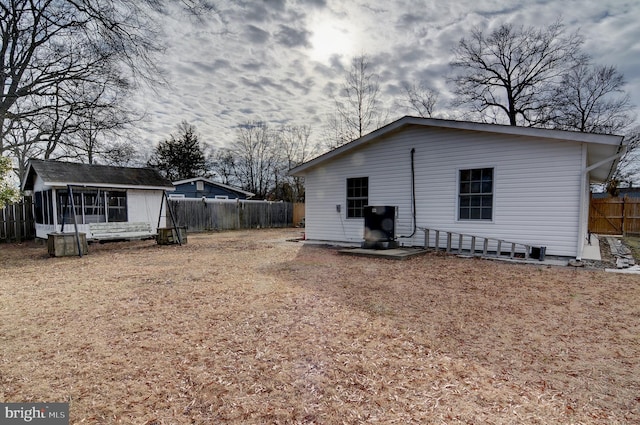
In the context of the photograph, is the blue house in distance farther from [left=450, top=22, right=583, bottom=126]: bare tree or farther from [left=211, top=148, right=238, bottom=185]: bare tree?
[left=450, top=22, right=583, bottom=126]: bare tree

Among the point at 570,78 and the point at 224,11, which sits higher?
the point at 570,78

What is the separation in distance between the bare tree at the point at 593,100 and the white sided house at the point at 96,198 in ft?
78.3

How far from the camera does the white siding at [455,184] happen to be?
24.5ft

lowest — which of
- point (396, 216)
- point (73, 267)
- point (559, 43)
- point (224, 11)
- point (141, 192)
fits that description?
point (73, 267)

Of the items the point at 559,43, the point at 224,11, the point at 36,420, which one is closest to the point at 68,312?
the point at 36,420

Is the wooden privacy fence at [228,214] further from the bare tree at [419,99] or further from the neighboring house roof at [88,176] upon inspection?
the bare tree at [419,99]

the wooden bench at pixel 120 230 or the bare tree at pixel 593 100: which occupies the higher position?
the bare tree at pixel 593 100

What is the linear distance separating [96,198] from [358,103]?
17.0 meters

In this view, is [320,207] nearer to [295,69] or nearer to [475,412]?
[295,69]

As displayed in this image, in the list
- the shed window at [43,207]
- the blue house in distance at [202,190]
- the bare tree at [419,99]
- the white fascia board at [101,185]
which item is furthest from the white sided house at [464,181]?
the bare tree at [419,99]

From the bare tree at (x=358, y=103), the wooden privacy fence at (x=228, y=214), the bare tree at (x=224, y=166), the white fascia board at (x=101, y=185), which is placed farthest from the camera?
the bare tree at (x=224, y=166)

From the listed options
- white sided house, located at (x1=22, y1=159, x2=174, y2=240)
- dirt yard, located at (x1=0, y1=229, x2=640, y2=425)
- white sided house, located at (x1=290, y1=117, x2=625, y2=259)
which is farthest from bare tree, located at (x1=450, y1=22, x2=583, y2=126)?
white sided house, located at (x1=22, y1=159, x2=174, y2=240)

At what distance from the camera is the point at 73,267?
751 centimetres

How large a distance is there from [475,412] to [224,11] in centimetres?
825
